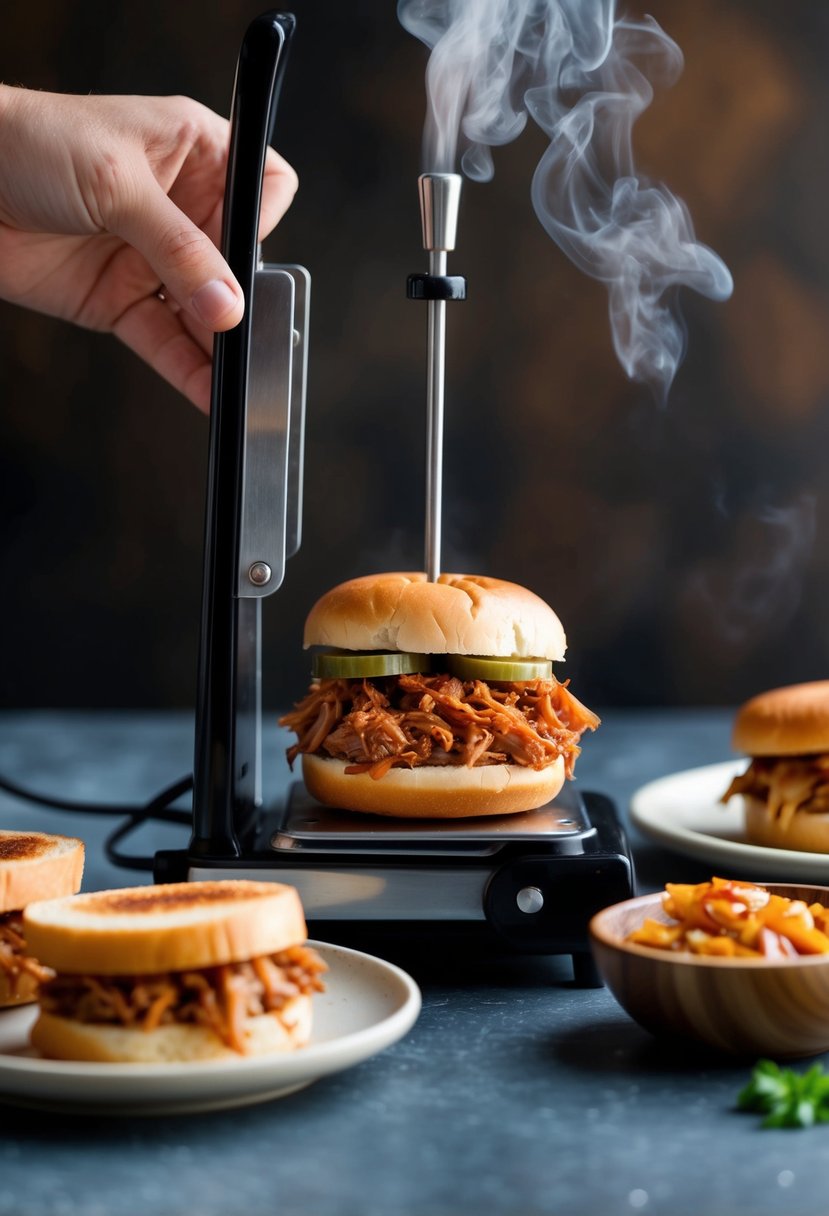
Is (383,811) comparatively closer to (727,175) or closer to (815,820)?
(815,820)

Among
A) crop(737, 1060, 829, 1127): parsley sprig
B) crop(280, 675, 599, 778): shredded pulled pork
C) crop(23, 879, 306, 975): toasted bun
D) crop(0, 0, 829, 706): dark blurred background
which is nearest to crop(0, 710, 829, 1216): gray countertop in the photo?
crop(737, 1060, 829, 1127): parsley sprig

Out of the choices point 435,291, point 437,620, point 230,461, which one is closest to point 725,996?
point 437,620

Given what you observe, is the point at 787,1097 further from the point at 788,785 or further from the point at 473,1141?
the point at 788,785

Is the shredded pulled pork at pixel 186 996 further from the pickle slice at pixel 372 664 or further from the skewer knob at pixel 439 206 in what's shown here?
the skewer knob at pixel 439 206

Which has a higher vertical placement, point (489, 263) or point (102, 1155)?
point (489, 263)

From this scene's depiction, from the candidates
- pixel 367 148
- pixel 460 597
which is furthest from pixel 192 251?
pixel 367 148

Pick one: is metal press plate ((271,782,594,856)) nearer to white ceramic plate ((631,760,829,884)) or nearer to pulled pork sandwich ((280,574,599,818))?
pulled pork sandwich ((280,574,599,818))
